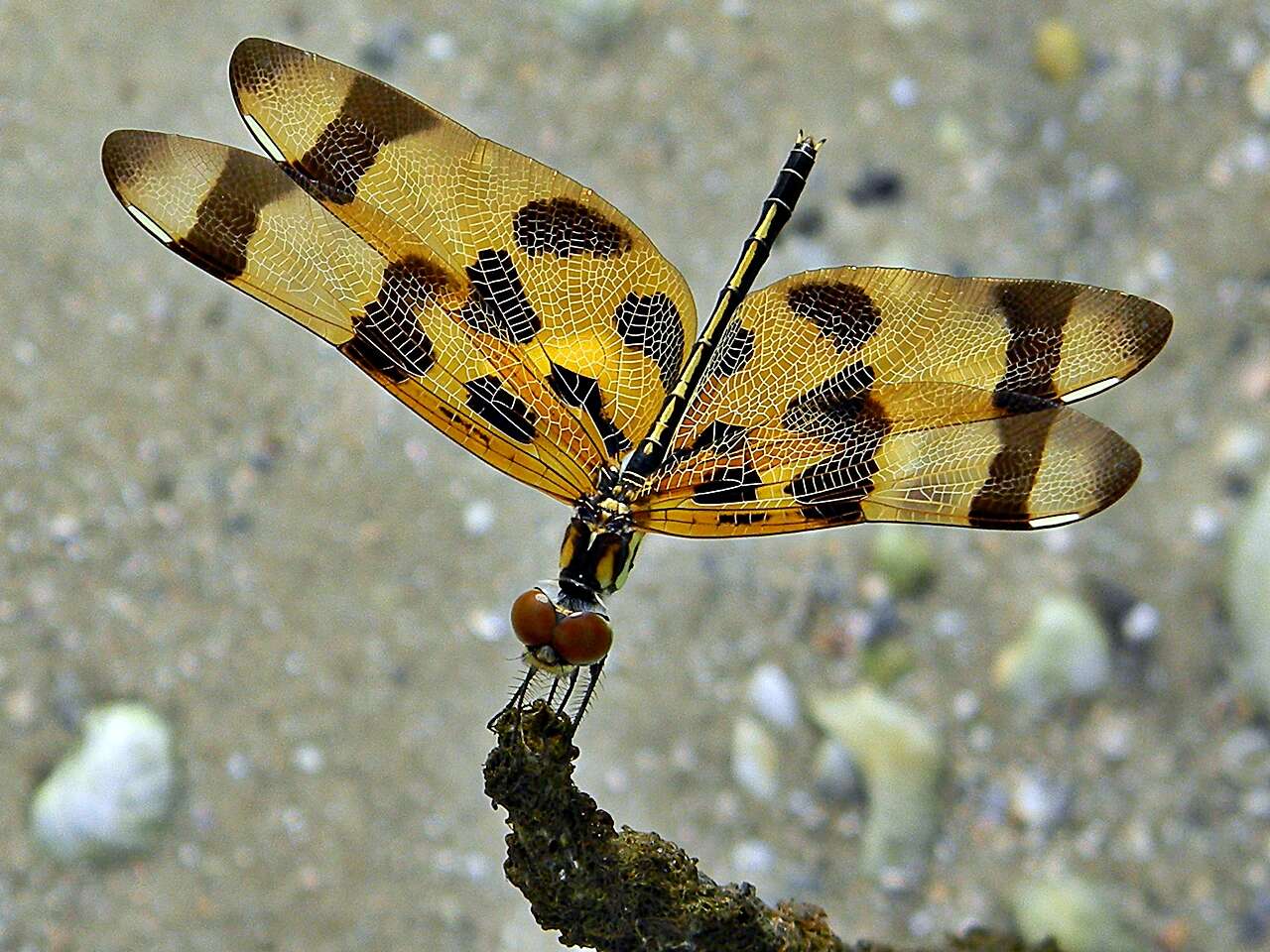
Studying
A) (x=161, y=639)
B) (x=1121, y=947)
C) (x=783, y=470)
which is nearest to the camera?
(x=783, y=470)

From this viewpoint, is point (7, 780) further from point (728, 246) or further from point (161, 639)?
point (728, 246)

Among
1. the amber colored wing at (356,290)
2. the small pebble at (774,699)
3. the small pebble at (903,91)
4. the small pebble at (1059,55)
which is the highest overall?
the small pebble at (1059,55)

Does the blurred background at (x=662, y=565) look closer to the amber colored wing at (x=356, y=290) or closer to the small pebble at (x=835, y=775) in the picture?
the small pebble at (x=835, y=775)

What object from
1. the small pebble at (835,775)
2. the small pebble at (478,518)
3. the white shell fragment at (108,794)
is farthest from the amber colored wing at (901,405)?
the white shell fragment at (108,794)

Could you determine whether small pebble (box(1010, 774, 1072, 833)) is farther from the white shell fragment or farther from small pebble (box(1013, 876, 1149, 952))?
the white shell fragment

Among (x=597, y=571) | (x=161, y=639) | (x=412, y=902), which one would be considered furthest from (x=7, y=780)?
(x=597, y=571)
